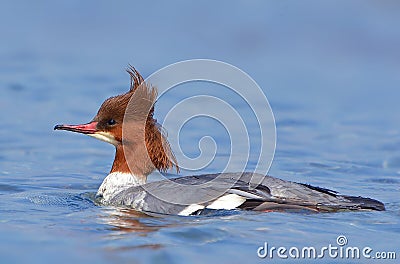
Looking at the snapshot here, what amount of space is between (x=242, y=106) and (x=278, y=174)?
4143mm

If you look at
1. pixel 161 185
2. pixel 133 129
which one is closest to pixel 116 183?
pixel 133 129

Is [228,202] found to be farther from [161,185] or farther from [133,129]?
[133,129]

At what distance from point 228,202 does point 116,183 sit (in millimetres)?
1538

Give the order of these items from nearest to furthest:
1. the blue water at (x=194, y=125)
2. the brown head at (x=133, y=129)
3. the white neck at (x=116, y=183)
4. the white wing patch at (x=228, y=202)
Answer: the blue water at (x=194, y=125), the white wing patch at (x=228, y=202), the brown head at (x=133, y=129), the white neck at (x=116, y=183)

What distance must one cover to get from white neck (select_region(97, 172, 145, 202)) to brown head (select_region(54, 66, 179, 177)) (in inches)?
2.0

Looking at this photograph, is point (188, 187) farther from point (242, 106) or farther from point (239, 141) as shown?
point (242, 106)

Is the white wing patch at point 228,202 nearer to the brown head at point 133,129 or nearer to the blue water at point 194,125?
the blue water at point 194,125

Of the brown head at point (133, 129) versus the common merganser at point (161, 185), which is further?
the brown head at point (133, 129)

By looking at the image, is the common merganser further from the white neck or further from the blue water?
the blue water

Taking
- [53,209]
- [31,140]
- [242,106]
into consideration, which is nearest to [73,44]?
[242,106]

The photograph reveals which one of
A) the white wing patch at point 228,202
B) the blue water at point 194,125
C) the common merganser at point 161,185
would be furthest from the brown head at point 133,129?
the white wing patch at point 228,202

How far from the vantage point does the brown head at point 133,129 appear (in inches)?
384

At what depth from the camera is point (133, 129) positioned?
9.81 metres

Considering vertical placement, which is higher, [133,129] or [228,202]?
[133,129]
